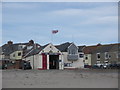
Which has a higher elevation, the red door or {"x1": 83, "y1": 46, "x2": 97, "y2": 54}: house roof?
{"x1": 83, "y1": 46, "x2": 97, "y2": 54}: house roof

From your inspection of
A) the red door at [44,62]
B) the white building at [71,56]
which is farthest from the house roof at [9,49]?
the red door at [44,62]

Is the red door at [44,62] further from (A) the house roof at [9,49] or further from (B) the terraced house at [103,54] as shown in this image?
(A) the house roof at [9,49]

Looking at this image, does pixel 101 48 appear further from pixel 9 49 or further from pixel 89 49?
pixel 9 49

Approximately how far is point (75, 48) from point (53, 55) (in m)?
7.75

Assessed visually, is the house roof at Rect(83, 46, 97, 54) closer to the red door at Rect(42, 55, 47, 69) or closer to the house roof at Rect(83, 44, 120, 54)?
the house roof at Rect(83, 44, 120, 54)

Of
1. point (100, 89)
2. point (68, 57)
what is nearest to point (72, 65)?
point (68, 57)

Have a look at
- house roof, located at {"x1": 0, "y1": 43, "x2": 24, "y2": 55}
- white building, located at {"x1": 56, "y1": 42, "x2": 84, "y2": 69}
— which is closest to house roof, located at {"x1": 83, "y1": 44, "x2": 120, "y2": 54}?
white building, located at {"x1": 56, "y1": 42, "x2": 84, "y2": 69}

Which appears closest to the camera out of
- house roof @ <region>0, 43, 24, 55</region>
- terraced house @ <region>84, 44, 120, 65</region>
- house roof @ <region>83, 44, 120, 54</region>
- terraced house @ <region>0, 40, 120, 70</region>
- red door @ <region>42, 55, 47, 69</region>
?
red door @ <region>42, 55, 47, 69</region>

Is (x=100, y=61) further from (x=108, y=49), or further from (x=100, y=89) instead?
(x=100, y=89)

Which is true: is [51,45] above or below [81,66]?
above

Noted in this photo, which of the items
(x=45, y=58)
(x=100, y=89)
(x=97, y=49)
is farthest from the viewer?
(x=97, y=49)

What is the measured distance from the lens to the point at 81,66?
84688mm

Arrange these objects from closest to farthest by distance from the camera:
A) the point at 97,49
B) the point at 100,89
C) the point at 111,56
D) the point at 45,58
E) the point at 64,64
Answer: the point at 100,89
the point at 45,58
the point at 64,64
the point at 111,56
the point at 97,49

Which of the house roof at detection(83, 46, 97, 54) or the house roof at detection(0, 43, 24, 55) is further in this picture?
the house roof at detection(83, 46, 97, 54)
